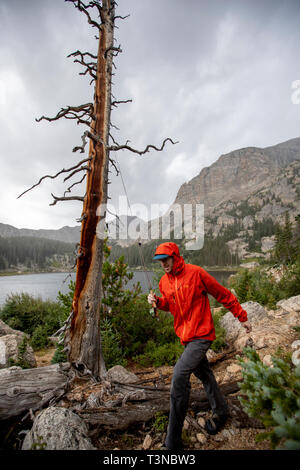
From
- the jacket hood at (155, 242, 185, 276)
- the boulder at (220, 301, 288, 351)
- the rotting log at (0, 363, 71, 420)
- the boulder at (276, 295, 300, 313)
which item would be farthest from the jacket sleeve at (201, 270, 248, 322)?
the boulder at (276, 295, 300, 313)

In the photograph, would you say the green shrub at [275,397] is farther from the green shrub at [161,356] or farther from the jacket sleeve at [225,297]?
the green shrub at [161,356]

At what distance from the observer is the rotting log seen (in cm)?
274

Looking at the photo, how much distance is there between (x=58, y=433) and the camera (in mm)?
2174

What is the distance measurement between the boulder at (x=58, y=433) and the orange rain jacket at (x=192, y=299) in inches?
58.0

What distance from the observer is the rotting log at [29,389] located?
274 centimetres

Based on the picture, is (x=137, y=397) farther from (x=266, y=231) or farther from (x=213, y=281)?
(x=266, y=231)

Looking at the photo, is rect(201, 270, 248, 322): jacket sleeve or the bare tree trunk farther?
the bare tree trunk

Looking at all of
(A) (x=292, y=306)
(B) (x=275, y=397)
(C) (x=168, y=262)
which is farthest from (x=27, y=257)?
(B) (x=275, y=397)

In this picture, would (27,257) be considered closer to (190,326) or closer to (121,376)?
(121,376)

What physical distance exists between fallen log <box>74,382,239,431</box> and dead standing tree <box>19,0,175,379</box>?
115 centimetres

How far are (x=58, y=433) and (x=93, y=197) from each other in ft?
11.6

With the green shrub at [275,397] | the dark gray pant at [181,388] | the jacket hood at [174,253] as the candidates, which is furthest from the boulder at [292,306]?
the green shrub at [275,397]

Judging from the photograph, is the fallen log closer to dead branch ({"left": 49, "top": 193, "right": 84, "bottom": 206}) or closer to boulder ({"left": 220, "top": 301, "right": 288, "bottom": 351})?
boulder ({"left": 220, "top": 301, "right": 288, "bottom": 351})
